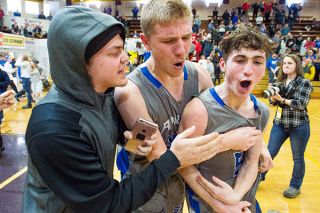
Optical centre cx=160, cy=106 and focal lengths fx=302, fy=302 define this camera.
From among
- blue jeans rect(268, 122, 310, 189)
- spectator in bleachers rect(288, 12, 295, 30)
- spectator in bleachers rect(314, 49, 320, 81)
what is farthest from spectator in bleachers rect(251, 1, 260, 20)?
blue jeans rect(268, 122, 310, 189)

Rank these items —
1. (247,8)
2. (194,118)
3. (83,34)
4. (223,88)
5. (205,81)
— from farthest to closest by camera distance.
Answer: (247,8) → (205,81) → (223,88) → (194,118) → (83,34)

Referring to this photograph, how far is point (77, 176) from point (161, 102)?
2.46ft

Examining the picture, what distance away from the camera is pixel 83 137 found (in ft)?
4.47

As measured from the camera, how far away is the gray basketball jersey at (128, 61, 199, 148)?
1839mm

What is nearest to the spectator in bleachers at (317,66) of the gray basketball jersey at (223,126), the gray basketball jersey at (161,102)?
the gray basketball jersey at (223,126)

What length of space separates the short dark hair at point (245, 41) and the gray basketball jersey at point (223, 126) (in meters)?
0.29

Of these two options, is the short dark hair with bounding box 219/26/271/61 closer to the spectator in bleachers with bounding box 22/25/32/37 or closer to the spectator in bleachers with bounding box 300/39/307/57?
the spectator in bleachers with bounding box 300/39/307/57

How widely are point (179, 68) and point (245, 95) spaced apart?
0.44 m

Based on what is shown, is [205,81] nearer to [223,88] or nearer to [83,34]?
[223,88]

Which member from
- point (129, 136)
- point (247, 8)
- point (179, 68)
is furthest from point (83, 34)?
point (247, 8)

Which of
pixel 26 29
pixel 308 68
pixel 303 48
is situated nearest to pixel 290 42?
pixel 303 48

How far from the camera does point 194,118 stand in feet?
5.90

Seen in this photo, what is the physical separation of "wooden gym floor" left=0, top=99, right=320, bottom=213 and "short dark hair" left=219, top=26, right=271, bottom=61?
2727 millimetres

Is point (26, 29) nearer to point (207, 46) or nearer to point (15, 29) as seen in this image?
point (15, 29)
